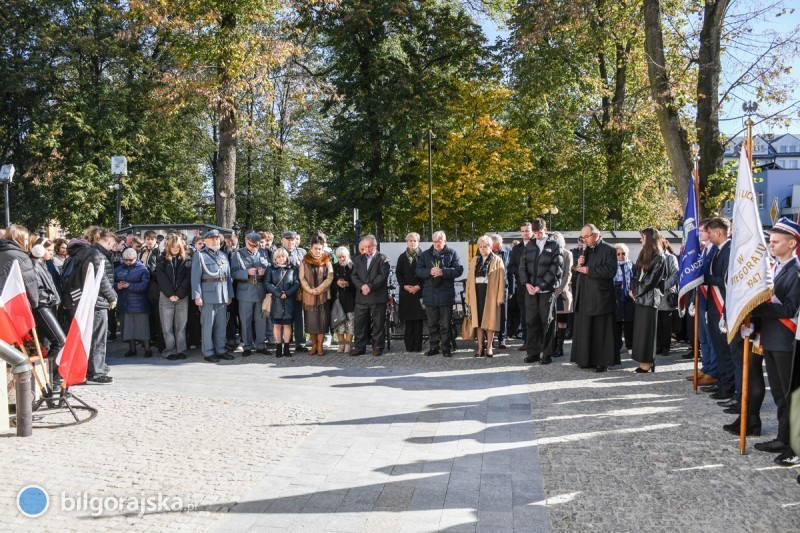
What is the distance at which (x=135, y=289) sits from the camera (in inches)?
435

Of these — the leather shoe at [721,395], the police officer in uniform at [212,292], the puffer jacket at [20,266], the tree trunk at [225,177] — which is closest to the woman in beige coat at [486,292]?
the leather shoe at [721,395]

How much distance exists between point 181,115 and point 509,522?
103 ft

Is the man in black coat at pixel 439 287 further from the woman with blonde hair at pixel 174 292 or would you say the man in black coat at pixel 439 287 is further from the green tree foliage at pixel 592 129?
the green tree foliage at pixel 592 129

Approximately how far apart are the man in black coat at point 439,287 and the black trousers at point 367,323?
0.77 m

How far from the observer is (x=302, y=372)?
980 cm

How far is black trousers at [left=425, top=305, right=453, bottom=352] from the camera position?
11.0m

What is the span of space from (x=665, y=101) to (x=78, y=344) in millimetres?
12643

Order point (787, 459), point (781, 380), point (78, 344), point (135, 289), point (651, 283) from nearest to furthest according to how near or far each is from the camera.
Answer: point (787, 459) → point (781, 380) → point (78, 344) → point (651, 283) → point (135, 289)

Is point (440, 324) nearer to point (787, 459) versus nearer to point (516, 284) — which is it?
point (516, 284)

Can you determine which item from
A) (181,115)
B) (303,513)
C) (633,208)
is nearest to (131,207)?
(181,115)

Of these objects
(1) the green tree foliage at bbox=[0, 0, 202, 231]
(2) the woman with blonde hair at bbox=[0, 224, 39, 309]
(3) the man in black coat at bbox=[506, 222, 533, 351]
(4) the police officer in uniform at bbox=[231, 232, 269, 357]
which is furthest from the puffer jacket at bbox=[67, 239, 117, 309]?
(1) the green tree foliage at bbox=[0, 0, 202, 231]

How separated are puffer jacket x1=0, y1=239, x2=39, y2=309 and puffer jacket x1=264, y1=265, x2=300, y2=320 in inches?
164

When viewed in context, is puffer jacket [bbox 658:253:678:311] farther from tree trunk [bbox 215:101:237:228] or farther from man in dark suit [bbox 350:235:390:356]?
tree trunk [bbox 215:101:237:228]

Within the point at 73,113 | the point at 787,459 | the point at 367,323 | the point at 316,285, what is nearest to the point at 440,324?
the point at 367,323
